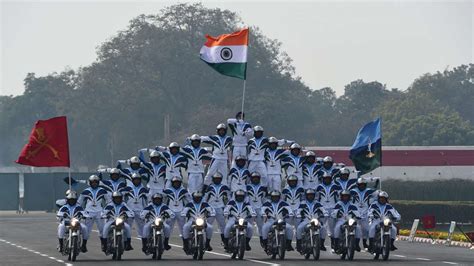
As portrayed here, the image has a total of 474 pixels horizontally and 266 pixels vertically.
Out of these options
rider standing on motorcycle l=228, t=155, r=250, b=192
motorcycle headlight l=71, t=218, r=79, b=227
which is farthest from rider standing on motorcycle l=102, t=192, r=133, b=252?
rider standing on motorcycle l=228, t=155, r=250, b=192

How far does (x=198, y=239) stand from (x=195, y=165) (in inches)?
166

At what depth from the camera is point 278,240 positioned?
123 ft

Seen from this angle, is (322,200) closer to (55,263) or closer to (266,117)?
(55,263)

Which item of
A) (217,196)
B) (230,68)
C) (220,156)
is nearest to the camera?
(217,196)

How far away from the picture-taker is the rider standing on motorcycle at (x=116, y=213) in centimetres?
3803

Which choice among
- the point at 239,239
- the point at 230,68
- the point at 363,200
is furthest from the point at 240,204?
the point at 230,68

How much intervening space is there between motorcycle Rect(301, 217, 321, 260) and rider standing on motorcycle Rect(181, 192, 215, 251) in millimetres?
2376

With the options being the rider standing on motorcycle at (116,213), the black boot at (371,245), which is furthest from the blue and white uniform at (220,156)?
the black boot at (371,245)

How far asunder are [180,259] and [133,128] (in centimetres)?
9247

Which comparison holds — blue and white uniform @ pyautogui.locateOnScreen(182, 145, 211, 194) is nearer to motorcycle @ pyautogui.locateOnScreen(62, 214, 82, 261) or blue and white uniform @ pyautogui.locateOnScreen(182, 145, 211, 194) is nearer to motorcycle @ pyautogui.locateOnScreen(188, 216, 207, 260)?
motorcycle @ pyautogui.locateOnScreen(188, 216, 207, 260)

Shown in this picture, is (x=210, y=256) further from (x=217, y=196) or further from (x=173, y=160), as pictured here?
(x=173, y=160)

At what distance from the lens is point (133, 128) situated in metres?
130

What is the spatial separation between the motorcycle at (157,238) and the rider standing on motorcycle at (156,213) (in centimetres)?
17

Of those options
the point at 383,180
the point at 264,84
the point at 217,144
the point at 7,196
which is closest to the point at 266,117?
the point at 264,84
